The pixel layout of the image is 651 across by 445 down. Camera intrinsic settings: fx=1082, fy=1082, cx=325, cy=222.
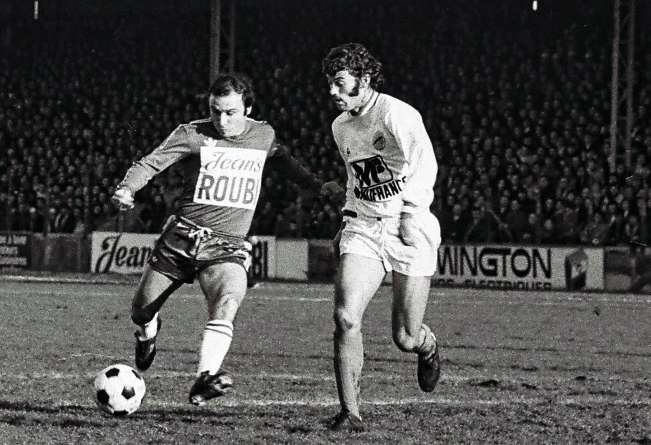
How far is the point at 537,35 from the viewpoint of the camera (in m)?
29.8

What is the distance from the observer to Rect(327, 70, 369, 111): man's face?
20.8ft

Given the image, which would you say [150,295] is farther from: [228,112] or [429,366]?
[429,366]

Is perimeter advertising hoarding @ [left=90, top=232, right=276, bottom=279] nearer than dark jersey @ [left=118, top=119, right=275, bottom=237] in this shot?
No

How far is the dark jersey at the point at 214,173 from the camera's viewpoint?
22.5 ft

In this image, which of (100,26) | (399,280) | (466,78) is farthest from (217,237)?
(100,26)

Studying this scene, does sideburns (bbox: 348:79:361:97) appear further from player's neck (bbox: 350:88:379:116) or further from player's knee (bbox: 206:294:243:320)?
player's knee (bbox: 206:294:243:320)

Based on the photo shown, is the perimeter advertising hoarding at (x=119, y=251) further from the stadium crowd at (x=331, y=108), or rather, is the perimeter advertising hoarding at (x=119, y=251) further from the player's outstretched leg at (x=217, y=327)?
the player's outstretched leg at (x=217, y=327)

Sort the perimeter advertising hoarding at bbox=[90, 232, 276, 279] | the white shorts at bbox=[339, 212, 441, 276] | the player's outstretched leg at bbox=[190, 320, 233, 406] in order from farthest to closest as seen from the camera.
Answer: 1. the perimeter advertising hoarding at bbox=[90, 232, 276, 279]
2. the white shorts at bbox=[339, 212, 441, 276]
3. the player's outstretched leg at bbox=[190, 320, 233, 406]

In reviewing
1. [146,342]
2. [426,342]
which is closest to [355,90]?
[426,342]

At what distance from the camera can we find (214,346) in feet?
20.9

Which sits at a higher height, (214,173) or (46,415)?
(214,173)

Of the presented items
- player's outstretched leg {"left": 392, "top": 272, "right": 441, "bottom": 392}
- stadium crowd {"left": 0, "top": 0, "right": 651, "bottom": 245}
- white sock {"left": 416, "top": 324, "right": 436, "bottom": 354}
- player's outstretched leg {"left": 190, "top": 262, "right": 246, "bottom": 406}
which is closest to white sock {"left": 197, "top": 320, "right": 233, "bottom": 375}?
player's outstretched leg {"left": 190, "top": 262, "right": 246, "bottom": 406}

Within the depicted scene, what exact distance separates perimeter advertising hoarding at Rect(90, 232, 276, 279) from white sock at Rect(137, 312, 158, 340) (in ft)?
50.4

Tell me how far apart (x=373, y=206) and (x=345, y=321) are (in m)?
0.75
